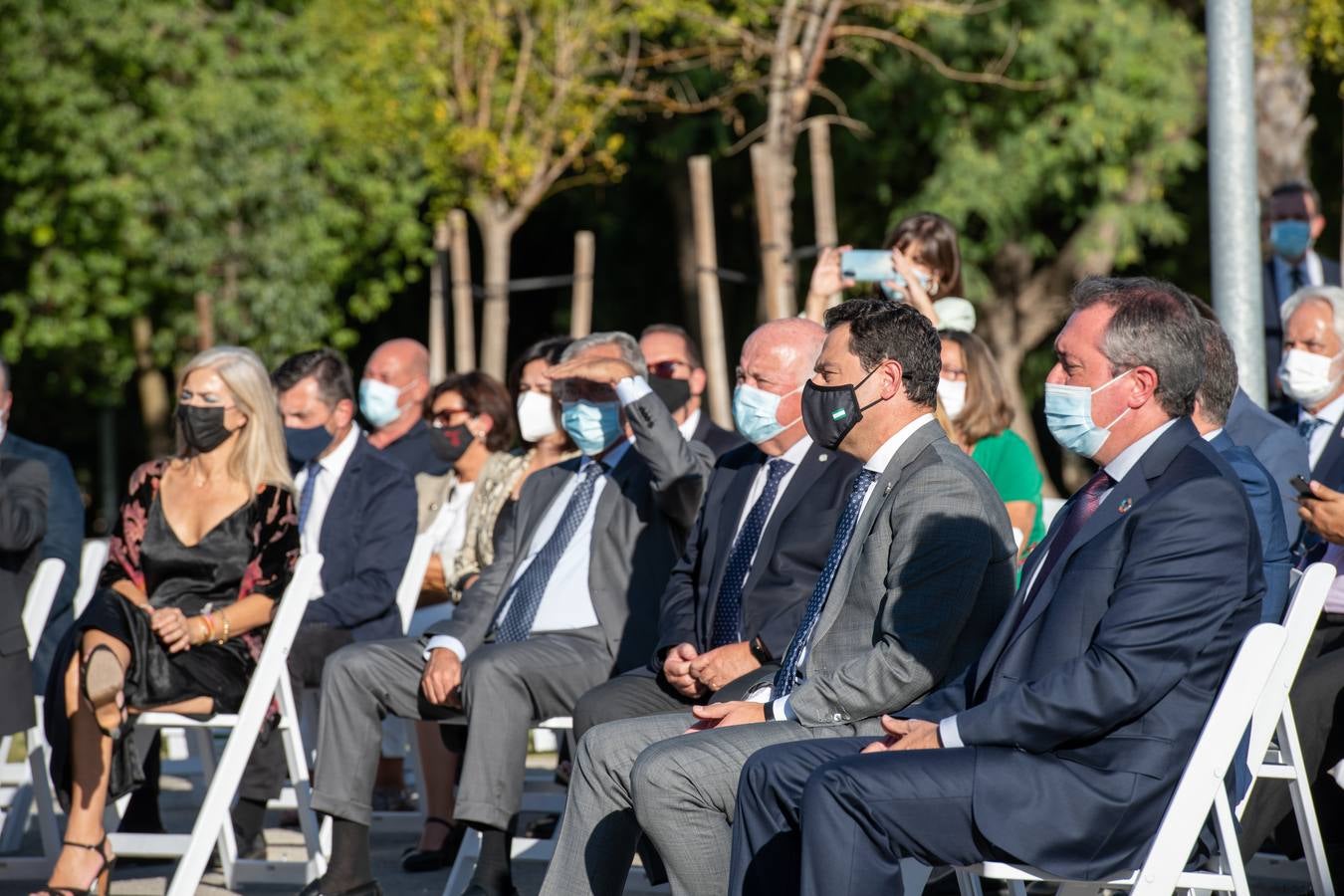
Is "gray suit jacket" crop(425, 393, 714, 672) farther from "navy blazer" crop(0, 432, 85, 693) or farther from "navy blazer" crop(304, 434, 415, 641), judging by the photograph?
"navy blazer" crop(0, 432, 85, 693)

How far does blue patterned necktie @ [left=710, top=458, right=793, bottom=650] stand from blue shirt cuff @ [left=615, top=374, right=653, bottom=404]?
59cm

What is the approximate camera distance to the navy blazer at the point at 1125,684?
4031 mm

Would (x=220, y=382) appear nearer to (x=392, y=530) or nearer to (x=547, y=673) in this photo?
(x=392, y=530)

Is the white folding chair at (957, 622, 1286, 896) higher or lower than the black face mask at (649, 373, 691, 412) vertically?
lower

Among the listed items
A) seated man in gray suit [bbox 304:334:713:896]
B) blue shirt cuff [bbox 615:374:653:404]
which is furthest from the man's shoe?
blue shirt cuff [bbox 615:374:653:404]

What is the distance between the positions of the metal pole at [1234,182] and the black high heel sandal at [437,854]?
359 cm

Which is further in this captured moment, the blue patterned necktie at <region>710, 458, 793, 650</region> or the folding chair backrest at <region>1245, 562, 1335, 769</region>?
the blue patterned necktie at <region>710, 458, 793, 650</region>

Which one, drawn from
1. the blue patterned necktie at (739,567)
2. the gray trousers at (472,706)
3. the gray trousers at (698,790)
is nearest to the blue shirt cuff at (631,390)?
the blue patterned necktie at (739,567)

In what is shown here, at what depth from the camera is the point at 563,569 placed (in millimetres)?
6613

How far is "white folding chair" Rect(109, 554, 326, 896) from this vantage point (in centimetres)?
603

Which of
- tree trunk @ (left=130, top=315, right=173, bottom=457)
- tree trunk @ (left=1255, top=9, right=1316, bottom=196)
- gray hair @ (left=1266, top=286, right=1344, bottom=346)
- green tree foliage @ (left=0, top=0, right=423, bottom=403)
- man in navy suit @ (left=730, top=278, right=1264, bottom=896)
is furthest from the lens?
tree trunk @ (left=130, top=315, right=173, bottom=457)

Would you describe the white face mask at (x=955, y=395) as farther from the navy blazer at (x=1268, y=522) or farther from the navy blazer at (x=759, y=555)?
the navy blazer at (x=1268, y=522)

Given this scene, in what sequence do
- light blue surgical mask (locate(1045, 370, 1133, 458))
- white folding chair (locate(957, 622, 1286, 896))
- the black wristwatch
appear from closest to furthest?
white folding chair (locate(957, 622, 1286, 896)) < light blue surgical mask (locate(1045, 370, 1133, 458)) < the black wristwatch

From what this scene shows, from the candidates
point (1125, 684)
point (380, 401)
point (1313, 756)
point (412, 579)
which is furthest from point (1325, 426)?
point (380, 401)
